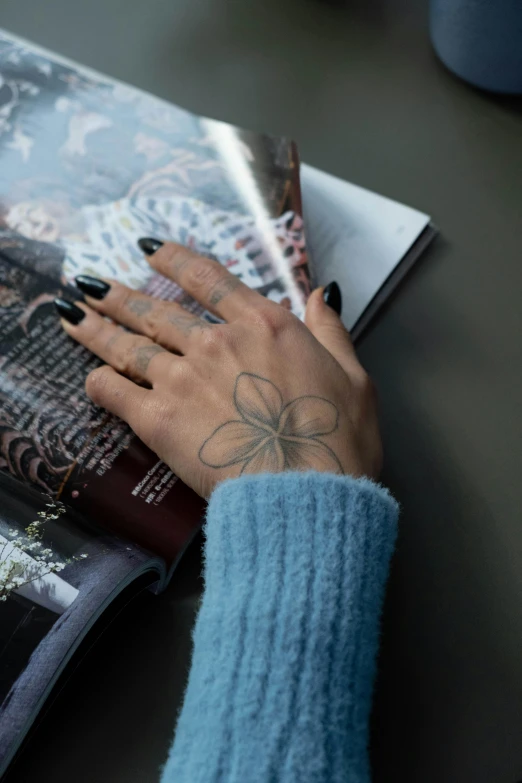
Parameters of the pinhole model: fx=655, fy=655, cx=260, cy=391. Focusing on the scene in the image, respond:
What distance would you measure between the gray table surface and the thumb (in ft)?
0.16

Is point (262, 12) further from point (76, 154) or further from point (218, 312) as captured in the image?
point (218, 312)

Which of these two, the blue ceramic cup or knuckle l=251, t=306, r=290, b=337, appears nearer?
knuckle l=251, t=306, r=290, b=337

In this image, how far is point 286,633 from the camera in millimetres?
365

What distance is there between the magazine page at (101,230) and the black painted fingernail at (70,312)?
1 cm

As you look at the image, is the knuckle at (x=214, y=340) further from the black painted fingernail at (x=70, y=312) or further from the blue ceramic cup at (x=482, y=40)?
the blue ceramic cup at (x=482, y=40)

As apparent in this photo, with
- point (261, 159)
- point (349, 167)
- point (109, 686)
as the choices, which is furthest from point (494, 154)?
point (109, 686)

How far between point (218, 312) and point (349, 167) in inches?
10.0

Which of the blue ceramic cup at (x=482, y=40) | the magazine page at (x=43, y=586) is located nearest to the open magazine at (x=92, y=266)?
the magazine page at (x=43, y=586)

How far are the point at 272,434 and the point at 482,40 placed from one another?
47cm

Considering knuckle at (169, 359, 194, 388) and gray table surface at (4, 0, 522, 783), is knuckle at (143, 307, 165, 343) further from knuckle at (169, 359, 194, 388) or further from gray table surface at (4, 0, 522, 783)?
gray table surface at (4, 0, 522, 783)

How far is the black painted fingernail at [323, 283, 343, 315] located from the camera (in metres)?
0.54

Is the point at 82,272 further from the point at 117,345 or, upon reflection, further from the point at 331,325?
the point at 331,325

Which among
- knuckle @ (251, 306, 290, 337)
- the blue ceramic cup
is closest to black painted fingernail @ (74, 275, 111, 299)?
knuckle @ (251, 306, 290, 337)

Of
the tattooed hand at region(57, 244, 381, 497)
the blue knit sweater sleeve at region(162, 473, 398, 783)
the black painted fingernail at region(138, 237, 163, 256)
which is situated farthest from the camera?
the black painted fingernail at region(138, 237, 163, 256)
